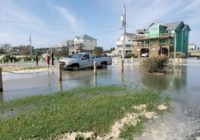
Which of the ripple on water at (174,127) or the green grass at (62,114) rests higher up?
the green grass at (62,114)

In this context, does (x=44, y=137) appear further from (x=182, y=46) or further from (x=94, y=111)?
(x=182, y=46)

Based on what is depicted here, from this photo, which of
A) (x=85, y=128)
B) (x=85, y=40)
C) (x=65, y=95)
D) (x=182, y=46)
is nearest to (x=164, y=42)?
(x=182, y=46)

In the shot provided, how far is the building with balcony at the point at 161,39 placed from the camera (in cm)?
6994

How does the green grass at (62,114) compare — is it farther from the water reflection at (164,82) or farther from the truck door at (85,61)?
the truck door at (85,61)

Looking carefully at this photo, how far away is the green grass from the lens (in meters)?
6.64

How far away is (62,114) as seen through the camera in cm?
805

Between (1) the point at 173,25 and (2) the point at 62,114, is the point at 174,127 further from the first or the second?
(1) the point at 173,25

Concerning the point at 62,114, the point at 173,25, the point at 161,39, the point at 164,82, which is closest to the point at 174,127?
the point at 62,114

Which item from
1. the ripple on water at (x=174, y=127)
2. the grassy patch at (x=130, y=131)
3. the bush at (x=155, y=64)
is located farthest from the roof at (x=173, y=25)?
the grassy patch at (x=130, y=131)

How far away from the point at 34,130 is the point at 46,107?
266 cm

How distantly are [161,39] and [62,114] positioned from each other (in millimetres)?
67357

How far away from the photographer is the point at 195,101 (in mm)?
10969

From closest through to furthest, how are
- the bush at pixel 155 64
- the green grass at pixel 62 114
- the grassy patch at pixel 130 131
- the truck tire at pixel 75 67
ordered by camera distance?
the grassy patch at pixel 130 131, the green grass at pixel 62 114, the bush at pixel 155 64, the truck tire at pixel 75 67

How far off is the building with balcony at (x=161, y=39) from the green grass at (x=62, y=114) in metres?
60.2
